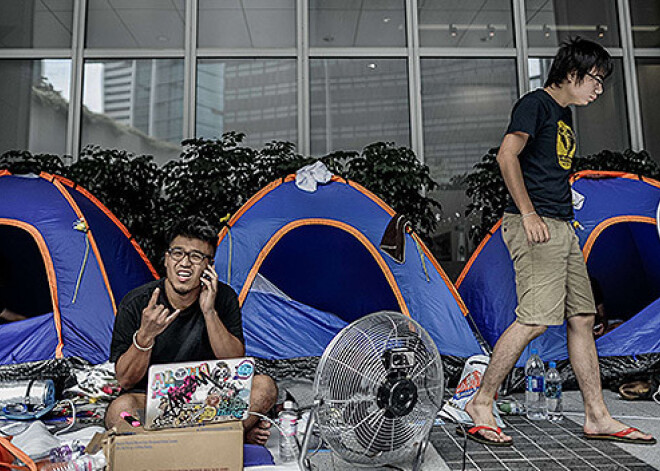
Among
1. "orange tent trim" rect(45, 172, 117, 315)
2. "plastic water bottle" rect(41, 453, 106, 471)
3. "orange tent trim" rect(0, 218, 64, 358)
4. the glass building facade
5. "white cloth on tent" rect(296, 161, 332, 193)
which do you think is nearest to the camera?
"plastic water bottle" rect(41, 453, 106, 471)

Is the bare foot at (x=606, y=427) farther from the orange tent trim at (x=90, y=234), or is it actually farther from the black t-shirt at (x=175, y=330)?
the orange tent trim at (x=90, y=234)

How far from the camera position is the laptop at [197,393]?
145cm

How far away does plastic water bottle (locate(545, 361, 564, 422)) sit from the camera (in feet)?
7.36

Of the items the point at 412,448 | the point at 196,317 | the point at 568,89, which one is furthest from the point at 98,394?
the point at 568,89

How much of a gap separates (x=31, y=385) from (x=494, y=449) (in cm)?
180

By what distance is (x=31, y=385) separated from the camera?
2252 mm

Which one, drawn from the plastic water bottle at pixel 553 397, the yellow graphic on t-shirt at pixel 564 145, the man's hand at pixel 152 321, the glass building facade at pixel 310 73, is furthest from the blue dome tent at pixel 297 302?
the glass building facade at pixel 310 73

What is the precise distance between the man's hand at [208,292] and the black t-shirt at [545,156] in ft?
3.65

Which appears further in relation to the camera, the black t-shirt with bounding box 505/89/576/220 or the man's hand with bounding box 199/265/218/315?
the black t-shirt with bounding box 505/89/576/220

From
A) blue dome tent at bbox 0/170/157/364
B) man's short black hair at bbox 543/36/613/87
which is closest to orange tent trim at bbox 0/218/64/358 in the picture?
blue dome tent at bbox 0/170/157/364

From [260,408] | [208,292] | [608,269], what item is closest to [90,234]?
[208,292]

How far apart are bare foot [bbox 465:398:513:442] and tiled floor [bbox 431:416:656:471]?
0.12 feet

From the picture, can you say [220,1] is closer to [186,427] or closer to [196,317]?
[196,317]

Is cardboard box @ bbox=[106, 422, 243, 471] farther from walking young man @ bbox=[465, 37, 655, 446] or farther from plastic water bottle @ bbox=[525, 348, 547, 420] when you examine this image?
plastic water bottle @ bbox=[525, 348, 547, 420]
